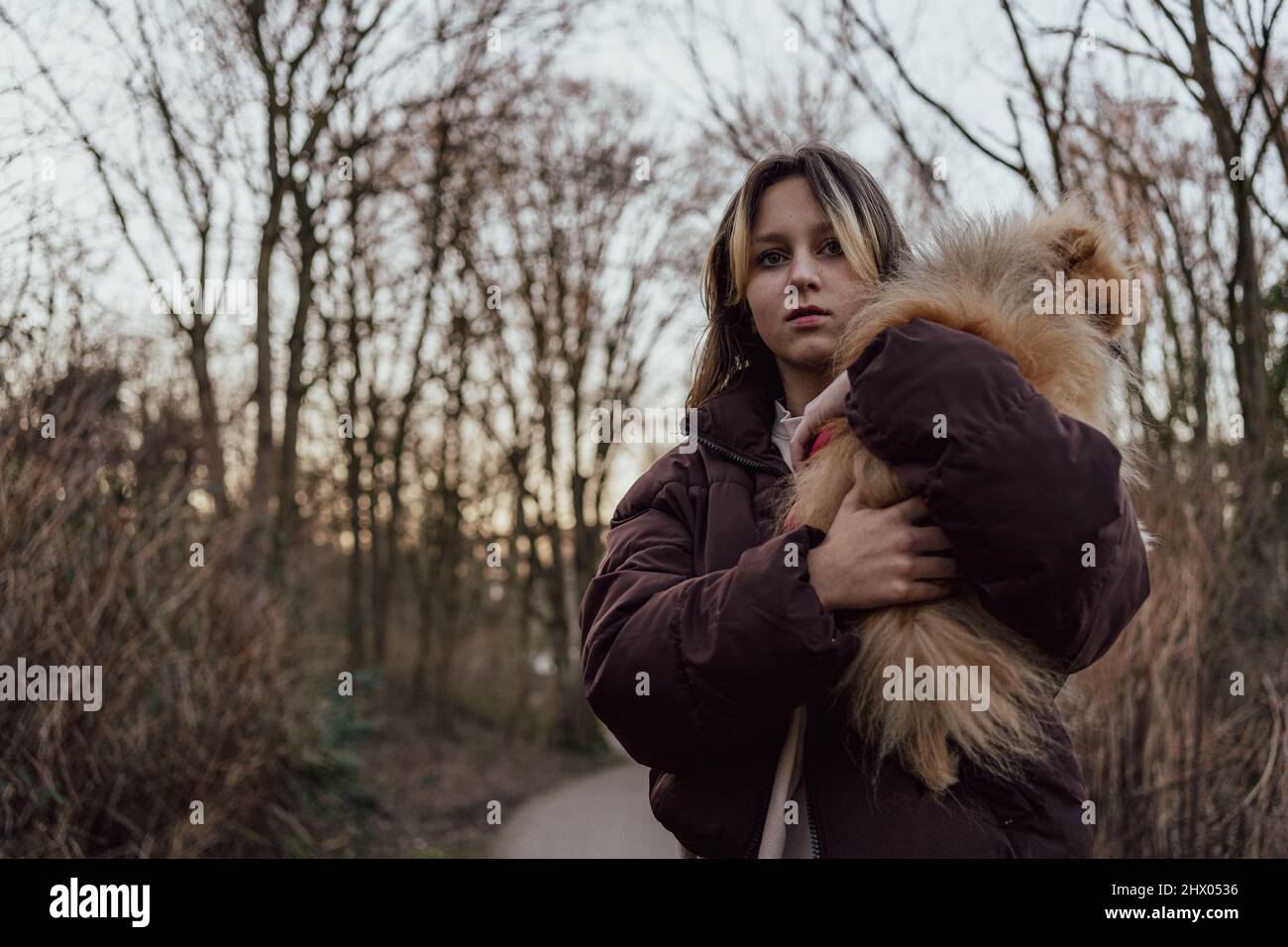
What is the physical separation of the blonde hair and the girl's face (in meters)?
0.02

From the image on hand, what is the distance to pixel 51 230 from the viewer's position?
3875 mm

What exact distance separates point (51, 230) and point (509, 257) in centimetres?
1136

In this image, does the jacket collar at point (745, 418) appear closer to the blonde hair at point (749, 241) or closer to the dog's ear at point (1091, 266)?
the blonde hair at point (749, 241)

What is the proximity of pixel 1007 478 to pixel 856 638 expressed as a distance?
12.7 inches

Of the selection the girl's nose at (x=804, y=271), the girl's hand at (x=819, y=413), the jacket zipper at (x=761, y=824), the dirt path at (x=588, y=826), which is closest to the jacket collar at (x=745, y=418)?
the girl's hand at (x=819, y=413)

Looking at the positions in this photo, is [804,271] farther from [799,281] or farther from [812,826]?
[812,826]

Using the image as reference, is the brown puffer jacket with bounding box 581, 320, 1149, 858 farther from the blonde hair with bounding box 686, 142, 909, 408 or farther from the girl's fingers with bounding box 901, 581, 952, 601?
the blonde hair with bounding box 686, 142, 909, 408

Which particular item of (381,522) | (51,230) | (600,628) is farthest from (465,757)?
(600,628)

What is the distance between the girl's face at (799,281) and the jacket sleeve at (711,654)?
51 centimetres

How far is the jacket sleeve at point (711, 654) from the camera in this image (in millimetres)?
1437

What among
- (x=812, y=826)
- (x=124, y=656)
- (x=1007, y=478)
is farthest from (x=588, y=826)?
(x=1007, y=478)

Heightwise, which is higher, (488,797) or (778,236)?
(778,236)

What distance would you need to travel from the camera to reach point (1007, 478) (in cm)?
132
